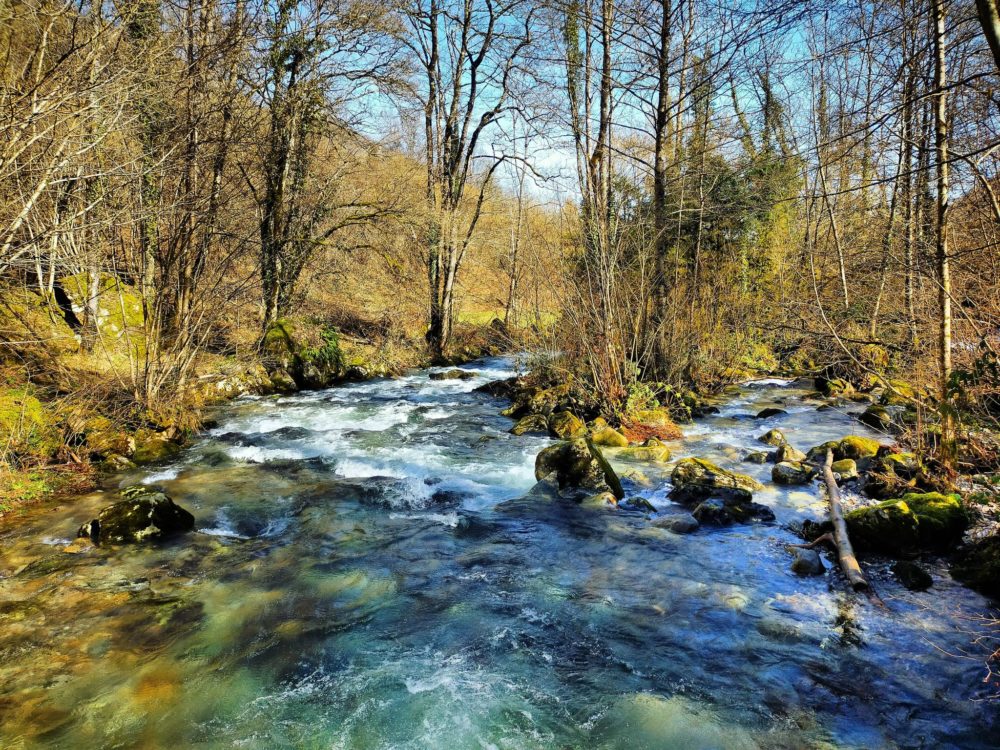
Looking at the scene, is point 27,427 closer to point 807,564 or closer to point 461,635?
point 461,635

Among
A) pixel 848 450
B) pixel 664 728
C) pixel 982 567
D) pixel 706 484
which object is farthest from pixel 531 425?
pixel 664 728

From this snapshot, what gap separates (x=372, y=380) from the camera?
611 inches

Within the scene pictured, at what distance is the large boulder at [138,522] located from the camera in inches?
208

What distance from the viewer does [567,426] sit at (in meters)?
9.91

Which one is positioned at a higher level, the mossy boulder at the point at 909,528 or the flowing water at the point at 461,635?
the mossy boulder at the point at 909,528

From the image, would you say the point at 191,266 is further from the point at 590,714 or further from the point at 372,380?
the point at 590,714

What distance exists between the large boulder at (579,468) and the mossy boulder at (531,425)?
2.45 meters

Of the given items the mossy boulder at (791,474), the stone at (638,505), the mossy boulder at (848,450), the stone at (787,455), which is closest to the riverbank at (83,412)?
the stone at (638,505)

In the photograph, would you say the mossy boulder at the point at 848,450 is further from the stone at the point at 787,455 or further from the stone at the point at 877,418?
the stone at the point at 877,418

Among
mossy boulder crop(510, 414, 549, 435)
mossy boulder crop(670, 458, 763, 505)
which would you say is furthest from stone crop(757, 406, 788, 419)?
mossy boulder crop(510, 414, 549, 435)

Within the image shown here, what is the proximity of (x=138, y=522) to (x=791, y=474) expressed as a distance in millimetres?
7670

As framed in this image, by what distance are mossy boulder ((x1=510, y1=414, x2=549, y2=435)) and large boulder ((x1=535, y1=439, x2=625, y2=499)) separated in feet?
8.04

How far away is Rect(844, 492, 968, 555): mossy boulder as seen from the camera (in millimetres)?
4996

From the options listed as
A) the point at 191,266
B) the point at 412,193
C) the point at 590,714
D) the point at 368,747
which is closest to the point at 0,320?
the point at 191,266
